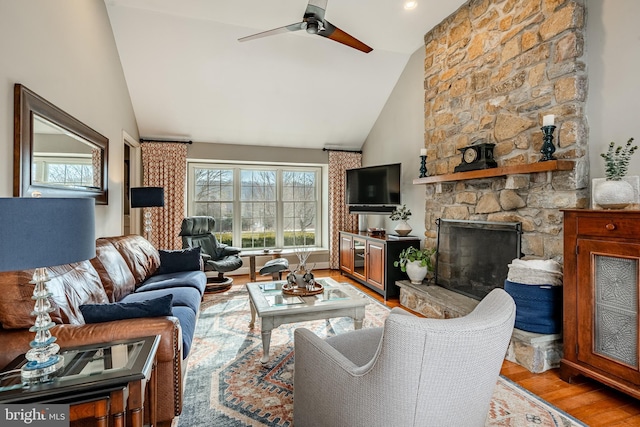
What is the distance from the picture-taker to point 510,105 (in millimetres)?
3146

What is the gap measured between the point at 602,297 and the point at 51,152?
13.4 feet

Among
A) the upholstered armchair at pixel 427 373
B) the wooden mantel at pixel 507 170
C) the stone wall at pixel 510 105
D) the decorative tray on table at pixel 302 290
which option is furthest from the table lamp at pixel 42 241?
the stone wall at pixel 510 105

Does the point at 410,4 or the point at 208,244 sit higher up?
the point at 410,4

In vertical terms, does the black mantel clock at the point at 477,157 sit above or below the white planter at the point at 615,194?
above

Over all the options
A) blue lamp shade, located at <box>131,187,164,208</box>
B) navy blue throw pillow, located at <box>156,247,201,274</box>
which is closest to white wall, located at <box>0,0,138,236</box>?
blue lamp shade, located at <box>131,187,164,208</box>

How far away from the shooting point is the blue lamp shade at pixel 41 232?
99 cm

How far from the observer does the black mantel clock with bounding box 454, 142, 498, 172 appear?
3275mm

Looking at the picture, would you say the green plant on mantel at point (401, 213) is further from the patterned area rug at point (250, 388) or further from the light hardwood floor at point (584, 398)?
the light hardwood floor at point (584, 398)

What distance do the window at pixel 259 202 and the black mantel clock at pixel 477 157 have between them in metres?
3.50

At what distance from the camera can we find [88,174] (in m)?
3.18

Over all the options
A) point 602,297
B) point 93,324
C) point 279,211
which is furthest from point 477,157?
point 279,211

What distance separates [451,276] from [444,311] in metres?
0.61

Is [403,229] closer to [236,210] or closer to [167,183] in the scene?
[236,210]

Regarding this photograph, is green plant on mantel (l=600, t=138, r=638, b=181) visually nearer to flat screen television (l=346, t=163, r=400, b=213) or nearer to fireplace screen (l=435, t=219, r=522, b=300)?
fireplace screen (l=435, t=219, r=522, b=300)
